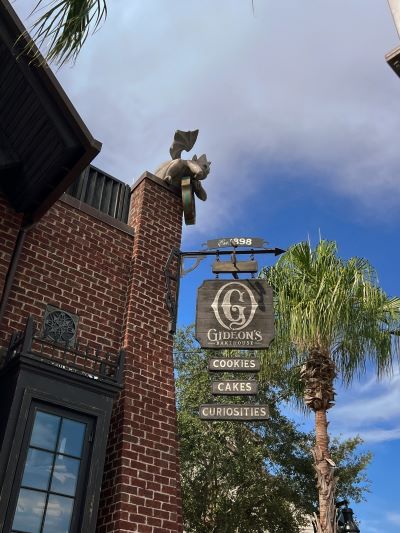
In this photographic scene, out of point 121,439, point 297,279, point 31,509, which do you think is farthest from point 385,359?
point 31,509

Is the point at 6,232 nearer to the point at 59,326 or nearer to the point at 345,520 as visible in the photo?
the point at 59,326

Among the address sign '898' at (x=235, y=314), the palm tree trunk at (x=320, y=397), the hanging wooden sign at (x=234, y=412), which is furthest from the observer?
the palm tree trunk at (x=320, y=397)

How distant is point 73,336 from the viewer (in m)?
8.14

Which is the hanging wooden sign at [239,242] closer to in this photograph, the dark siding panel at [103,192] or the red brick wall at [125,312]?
the red brick wall at [125,312]

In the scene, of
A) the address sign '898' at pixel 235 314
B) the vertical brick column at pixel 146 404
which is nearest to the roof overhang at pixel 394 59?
the address sign '898' at pixel 235 314

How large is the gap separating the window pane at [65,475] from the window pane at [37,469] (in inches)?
3.6

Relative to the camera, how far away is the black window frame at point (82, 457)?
611 centimetres

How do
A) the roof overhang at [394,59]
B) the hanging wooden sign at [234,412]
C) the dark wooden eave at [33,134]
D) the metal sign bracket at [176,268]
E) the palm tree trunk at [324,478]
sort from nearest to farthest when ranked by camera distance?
the roof overhang at [394,59], the dark wooden eave at [33,134], the hanging wooden sign at [234,412], the metal sign bracket at [176,268], the palm tree trunk at [324,478]

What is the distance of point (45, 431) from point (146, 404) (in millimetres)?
1840

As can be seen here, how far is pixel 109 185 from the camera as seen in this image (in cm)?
1011

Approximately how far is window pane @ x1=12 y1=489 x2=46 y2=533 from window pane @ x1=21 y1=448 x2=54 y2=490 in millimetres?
89

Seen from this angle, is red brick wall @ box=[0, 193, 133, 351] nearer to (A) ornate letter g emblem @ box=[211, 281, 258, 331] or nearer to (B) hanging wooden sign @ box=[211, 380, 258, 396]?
(A) ornate letter g emblem @ box=[211, 281, 258, 331]

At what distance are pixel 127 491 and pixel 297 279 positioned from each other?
6.58m

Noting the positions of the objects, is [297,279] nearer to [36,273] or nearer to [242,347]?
[242,347]
